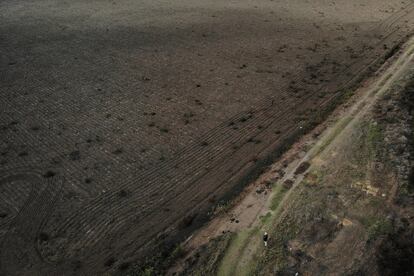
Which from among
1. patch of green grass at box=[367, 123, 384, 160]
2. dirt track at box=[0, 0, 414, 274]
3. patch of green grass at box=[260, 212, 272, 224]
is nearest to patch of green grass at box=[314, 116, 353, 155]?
patch of green grass at box=[367, 123, 384, 160]

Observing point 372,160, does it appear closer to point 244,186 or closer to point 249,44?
point 244,186

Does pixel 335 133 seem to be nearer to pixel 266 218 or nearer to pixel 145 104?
pixel 266 218

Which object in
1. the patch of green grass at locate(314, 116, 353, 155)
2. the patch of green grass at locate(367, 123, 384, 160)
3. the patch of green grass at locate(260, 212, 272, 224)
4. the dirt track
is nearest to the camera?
the patch of green grass at locate(260, 212, 272, 224)

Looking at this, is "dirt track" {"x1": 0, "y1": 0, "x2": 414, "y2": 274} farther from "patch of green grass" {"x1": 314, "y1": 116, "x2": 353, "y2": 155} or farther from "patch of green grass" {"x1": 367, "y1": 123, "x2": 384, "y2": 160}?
"patch of green grass" {"x1": 367, "y1": 123, "x2": 384, "y2": 160}

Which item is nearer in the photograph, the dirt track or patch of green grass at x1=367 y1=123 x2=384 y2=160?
the dirt track

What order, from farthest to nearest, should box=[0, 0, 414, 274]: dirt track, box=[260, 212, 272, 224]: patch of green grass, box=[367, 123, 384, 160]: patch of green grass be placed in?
box=[367, 123, 384, 160]: patch of green grass
box=[0, 0, 414, 274]: dirt track
box=[260, 212, 272, 224]: patch of green grass

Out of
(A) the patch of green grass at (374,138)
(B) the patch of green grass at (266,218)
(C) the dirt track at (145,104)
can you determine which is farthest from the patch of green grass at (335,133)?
(B) the patch of green grass at (266,218)

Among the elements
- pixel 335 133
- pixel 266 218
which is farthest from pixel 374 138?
pixel 266 218

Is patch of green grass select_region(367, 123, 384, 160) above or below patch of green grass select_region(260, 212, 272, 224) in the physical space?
above

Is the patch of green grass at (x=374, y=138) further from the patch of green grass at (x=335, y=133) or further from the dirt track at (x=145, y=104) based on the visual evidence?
the dirt track at (x=145, y=104)
